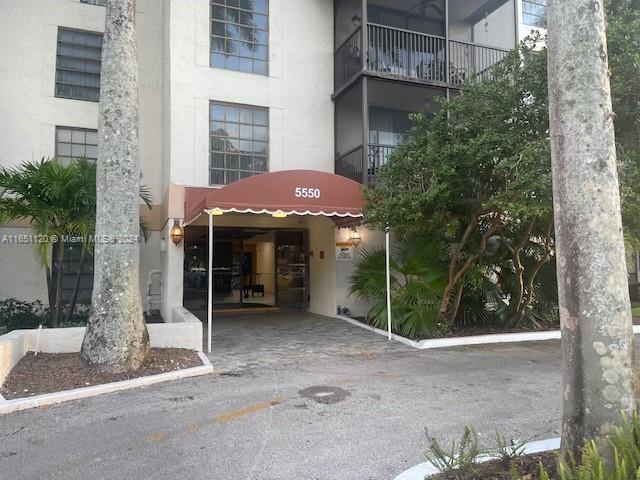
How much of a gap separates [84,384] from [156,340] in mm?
1730

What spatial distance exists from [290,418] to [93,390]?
8.49 ft

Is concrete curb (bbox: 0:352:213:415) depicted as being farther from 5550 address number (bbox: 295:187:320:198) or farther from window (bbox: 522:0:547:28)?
window (bbox: 522:0:547:28)

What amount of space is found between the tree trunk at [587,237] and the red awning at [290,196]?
5768mm

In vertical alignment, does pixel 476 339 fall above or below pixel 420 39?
below

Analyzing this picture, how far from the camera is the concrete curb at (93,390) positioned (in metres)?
5.49

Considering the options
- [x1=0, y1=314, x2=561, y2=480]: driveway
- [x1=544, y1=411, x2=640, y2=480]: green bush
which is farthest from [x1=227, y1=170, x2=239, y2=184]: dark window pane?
[x1=544, y1=411, x2=640, y2=480]: green bush

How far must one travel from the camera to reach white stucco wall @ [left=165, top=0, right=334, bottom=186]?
1159 centimetres

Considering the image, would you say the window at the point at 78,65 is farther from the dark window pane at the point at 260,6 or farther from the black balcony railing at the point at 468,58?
the black balcony railing at the point at 468,58

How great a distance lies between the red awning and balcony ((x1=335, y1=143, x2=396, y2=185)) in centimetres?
201

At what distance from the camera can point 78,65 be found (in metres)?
12.8

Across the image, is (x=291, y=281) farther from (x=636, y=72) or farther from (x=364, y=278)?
(x=636, y=72)

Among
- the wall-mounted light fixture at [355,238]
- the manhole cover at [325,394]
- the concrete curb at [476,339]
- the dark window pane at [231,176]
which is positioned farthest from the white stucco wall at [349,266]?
the manhole cover at [325,394]

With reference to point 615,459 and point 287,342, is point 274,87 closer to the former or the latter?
point 287,342

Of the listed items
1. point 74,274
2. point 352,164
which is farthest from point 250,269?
point 352,164
